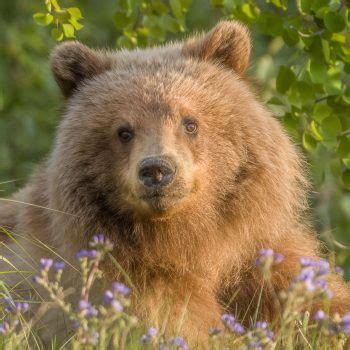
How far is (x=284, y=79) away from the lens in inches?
251

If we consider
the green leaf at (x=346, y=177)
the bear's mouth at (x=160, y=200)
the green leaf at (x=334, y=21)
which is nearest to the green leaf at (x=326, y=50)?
the green leaf at (x=334, y=21)

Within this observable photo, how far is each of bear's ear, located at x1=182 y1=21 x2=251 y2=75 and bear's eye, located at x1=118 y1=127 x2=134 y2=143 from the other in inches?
27.2

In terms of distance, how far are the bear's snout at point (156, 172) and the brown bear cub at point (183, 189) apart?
5.1 inches

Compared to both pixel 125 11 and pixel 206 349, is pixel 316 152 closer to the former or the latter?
pixel 125 11

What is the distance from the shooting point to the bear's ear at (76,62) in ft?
19.3

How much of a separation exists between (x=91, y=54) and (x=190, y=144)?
33.7 inches

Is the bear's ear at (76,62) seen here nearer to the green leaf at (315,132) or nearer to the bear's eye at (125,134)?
the bear's eye at (125,134)

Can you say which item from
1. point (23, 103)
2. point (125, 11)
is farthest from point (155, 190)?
point (23, 103)

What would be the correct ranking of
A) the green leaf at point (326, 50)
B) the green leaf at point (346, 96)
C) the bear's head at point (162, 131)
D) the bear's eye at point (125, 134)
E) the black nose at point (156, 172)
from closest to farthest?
the black nose at point (156, 172), the bear's head at point (162, 131), the bear's eye at point (125, 134), the green leaf at point (326, 50), the green leaf at point (346, 96)

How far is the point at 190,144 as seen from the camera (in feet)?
18.0

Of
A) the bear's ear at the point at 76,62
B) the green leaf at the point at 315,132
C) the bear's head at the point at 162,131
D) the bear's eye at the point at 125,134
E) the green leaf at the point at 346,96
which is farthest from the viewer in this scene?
the green leaf at the point at 315,132

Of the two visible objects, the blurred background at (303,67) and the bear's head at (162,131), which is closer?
the bear's head at (162,131)

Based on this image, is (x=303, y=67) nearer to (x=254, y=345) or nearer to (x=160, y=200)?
(x=160, y=200)

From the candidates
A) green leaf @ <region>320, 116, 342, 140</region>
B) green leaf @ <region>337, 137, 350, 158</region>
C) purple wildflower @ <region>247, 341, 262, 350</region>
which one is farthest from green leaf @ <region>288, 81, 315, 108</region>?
purple wildflower @ <region>247, 341, 262, 350</region>
